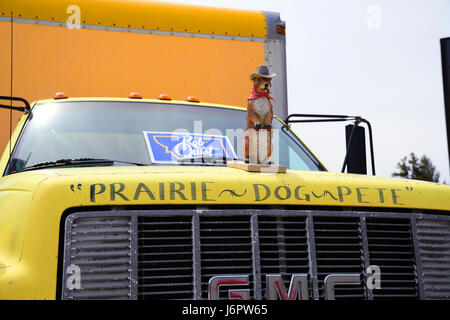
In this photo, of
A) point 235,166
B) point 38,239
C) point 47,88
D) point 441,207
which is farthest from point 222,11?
point 38,239

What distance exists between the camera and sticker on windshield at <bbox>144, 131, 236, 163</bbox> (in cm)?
364

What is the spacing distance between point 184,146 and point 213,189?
1156mm

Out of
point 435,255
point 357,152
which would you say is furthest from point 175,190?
point 357,152

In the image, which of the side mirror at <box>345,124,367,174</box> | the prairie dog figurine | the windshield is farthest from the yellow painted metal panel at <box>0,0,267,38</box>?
the prairie dog figurine

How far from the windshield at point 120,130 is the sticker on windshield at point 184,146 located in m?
0.04

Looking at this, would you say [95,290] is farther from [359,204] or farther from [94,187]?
[359,204]

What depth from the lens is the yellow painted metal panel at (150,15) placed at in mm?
5852

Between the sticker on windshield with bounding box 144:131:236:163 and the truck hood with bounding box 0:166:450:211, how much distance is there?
1.91ft

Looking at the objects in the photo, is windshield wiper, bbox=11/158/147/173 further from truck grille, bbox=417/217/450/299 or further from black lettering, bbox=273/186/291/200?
truck grille, bbox=417/217/450/299

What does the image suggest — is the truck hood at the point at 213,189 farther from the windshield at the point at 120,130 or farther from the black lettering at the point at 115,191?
the windshield at the point at 120,130

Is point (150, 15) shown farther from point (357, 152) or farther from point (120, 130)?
point (357, 152)

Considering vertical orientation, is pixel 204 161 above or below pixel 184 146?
below

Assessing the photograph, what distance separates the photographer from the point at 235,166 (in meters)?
3.20

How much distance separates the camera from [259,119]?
3.30 metres
